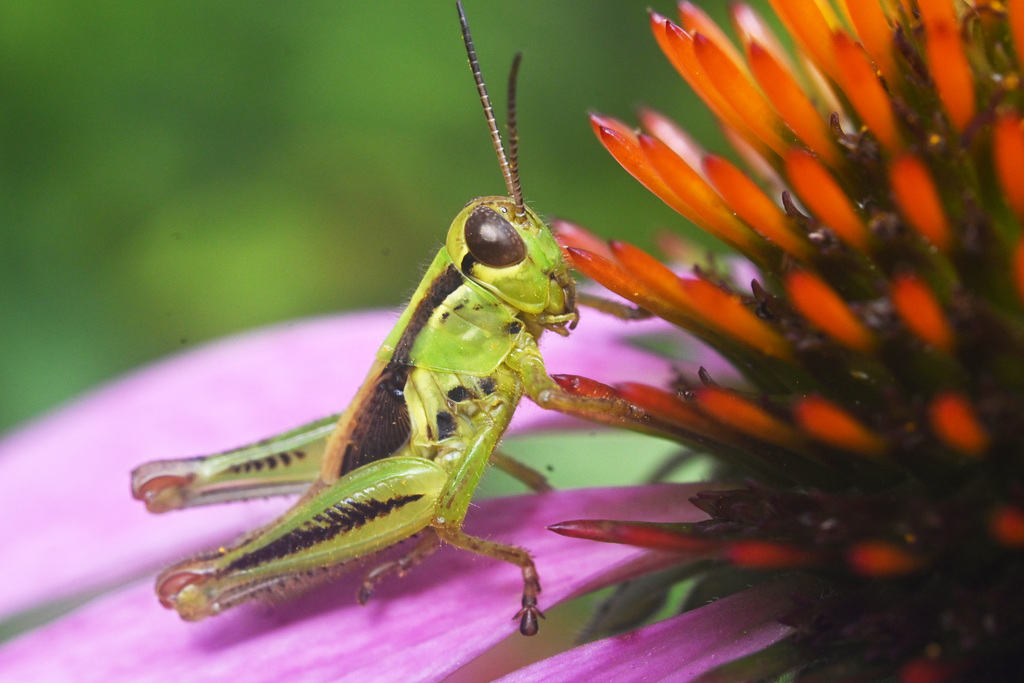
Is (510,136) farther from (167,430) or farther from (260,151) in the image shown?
(260,151)

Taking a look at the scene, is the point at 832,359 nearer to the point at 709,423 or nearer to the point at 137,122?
the point at 709,423

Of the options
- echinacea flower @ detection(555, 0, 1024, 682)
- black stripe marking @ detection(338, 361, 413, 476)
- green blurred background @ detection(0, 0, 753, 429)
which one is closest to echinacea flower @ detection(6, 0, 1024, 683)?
echinacea flower @ detection(555, 0, 1024, 682)

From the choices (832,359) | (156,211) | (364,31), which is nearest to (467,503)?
(832,359)

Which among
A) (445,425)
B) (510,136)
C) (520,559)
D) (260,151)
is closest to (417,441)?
(445,425)

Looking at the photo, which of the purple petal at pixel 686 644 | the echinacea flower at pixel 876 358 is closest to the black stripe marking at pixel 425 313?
the echinacea flower at pixel 876 358

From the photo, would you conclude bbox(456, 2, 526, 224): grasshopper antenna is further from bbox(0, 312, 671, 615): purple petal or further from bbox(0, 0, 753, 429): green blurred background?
bbox(0, 0, 753, 429): green blurred background

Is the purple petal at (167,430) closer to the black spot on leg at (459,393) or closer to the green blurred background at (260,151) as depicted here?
the black spot on leg at (459,393)
